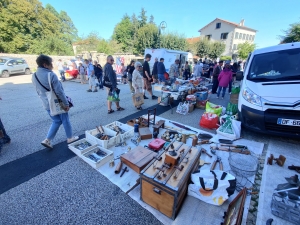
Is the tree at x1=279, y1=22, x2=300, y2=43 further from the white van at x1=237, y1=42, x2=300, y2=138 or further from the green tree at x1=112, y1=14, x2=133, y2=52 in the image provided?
the green tree at x1=112, y1=14, x2=133, y2=52

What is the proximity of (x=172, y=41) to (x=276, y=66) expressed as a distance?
25308mm

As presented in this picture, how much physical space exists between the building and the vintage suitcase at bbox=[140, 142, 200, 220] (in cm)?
4000

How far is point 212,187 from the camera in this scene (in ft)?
6.12

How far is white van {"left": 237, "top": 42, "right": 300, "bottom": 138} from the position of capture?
2.86 meters

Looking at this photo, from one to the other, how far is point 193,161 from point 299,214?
1194mm

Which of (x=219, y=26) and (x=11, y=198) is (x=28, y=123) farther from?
(x=219, y=26)

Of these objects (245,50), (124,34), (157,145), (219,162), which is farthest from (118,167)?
(124,34)

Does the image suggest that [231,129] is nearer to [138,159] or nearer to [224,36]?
[138,159]

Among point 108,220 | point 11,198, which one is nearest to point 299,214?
point 108,220

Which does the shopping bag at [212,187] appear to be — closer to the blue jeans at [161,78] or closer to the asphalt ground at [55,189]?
the asphalt ground at [55,189]

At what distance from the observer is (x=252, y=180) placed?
7.65 feet

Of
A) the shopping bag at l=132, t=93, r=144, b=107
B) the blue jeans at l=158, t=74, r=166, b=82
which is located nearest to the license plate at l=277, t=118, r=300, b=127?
the shopping bag at l=132, t=93, r=144, b=107

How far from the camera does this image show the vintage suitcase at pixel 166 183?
170cm

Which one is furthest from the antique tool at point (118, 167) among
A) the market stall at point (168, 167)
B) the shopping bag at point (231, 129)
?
the shopping bag at point (231, 129)
